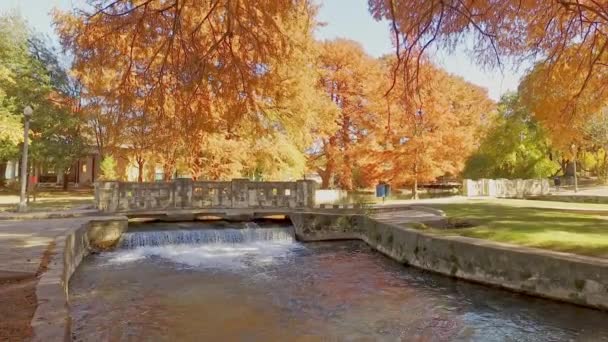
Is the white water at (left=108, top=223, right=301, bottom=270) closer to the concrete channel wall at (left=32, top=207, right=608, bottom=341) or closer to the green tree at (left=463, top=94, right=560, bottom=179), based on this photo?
the concrete channel wall at (left=32, top=207, right=608, bottom=341)

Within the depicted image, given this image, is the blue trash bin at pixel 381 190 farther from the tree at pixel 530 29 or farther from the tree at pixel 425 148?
the tree at pixel 530 29

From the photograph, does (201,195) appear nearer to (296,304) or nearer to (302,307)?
(296,304)

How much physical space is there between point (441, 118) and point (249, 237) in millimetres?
14038

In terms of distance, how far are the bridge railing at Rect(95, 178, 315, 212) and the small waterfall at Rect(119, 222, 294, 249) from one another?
10.9 ft

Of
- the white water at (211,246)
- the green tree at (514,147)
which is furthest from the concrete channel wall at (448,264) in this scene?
the green tree at (514,147)

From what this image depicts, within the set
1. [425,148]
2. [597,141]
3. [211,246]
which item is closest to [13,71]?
[211,246]

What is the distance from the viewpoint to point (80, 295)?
8.99 m

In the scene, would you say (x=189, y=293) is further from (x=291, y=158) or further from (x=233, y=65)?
(x=291, y=158)

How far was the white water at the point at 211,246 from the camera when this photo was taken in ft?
43.0

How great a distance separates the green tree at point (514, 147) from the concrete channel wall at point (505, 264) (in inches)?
1058

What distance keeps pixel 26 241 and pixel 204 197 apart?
9776 mm

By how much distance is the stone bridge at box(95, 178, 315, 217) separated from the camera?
18.6 meters

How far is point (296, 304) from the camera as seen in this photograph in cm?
862

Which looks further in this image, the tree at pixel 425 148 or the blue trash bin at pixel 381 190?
the blue trash bin at pixel 381 190
